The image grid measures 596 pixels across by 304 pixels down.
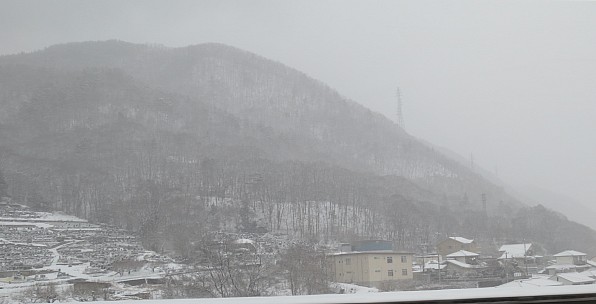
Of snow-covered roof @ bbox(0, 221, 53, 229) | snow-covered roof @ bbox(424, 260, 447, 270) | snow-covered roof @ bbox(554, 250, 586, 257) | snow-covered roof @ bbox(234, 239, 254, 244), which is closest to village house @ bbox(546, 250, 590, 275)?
snow-covered roof @ bbox(554, 250, 586, 257)

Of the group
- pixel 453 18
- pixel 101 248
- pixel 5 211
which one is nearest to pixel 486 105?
pixel 453 18

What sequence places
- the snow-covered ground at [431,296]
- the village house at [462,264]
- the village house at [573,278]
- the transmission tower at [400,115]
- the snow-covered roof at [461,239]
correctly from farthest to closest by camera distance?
the transmission tower at [400,115] < the snow-covered roof at [461,239] < the village house at [462,264] < the village house at [573,278] < the snow-covered ground at [431,296]

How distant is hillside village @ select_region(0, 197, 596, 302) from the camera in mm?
2389

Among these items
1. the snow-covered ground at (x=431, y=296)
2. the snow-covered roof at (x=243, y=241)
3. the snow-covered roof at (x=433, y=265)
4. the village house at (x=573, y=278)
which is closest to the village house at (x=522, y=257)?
the village house at (x=573, y=278)

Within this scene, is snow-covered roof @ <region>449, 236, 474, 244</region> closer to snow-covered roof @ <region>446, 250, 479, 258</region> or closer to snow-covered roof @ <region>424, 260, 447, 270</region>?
snow-covered roof @ <region>446, 250, 479, 258</region>

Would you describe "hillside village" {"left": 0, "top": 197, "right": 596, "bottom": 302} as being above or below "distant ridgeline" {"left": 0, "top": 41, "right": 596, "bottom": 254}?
below

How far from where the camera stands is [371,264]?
100 inches

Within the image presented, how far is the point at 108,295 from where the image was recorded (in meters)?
2.34

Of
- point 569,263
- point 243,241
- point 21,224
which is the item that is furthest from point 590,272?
point 21,224

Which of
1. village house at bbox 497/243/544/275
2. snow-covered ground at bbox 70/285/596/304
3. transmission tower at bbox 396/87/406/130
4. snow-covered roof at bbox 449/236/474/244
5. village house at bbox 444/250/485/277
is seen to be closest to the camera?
snow-covered ground at bbox 70/285/596/304

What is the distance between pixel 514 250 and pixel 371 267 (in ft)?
2.52

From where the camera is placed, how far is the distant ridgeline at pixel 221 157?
2.68 metres

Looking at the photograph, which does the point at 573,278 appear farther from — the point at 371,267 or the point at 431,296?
the point at 431,296

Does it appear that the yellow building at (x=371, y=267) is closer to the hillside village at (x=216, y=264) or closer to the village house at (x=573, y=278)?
the hillside village at (x=216, y=264)
